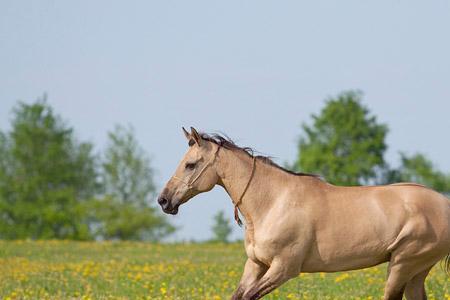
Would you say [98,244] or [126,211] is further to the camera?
[126,211]

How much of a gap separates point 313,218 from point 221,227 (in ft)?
247

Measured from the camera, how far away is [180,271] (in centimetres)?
1770

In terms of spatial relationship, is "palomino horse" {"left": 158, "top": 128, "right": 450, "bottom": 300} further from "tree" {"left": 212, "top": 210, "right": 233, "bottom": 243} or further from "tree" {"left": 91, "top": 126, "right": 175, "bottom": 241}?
"tree" {"left": 212, "top": 210, "right": 233, "bottom": 243}

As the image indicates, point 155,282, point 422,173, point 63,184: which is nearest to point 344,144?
point 422,173

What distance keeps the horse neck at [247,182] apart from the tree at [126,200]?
54.7 meters

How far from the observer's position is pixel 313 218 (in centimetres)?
945

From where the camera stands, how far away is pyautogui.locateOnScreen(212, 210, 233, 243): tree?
83.0 meters

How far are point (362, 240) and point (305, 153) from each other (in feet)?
182

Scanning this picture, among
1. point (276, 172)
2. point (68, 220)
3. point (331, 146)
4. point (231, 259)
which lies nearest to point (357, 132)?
point (331, 146)

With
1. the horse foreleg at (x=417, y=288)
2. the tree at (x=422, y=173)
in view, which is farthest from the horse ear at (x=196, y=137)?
the tree at (x=422, y=173)

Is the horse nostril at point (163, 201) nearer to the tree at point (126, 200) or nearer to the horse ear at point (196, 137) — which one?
the horse ear at point (196, 137)

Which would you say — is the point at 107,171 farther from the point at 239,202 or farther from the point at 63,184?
the point at 239,202

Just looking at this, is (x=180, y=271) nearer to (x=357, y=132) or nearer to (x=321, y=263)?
(x=321, y=263)

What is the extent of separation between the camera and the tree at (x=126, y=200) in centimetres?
6438
